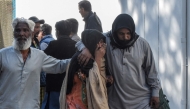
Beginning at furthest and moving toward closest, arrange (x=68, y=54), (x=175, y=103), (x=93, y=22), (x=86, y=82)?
(x=93, y=22)
(x=175, y=103)
(x=68, y=54)
(x=86, y=82)

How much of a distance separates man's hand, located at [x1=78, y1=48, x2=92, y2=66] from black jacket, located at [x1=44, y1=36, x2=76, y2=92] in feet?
5.29

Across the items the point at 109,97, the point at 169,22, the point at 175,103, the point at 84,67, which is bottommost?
the point at 175,103

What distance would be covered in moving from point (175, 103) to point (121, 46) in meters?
3.06

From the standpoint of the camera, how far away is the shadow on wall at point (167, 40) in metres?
7.23

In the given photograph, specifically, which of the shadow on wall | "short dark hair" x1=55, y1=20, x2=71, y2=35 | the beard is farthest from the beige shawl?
the shadow on wall

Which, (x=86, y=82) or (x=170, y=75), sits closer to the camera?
(x=86, y=82)

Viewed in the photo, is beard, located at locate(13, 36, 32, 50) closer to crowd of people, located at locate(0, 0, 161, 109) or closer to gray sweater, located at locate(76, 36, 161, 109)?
crowd of people, located at locate(0, 0, 161, 109)

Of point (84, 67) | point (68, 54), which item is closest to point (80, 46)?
point (84, 67)

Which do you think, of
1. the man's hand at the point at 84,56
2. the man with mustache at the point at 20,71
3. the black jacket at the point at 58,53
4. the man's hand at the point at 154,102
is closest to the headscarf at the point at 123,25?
the man's hand at the point at 84,56

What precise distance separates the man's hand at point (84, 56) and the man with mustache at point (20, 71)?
486 millimetres

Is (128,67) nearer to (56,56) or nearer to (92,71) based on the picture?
(92,71)

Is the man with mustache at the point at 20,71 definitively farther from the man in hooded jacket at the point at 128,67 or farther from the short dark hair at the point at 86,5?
the short dark hair at the point at 86,5

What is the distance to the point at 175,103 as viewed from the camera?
7309mm

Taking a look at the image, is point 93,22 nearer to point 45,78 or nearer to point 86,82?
point 45,78
